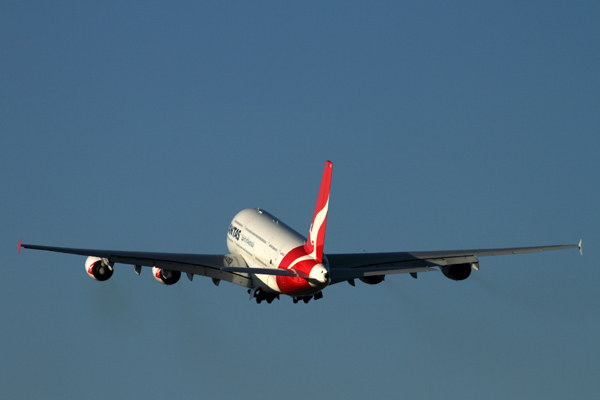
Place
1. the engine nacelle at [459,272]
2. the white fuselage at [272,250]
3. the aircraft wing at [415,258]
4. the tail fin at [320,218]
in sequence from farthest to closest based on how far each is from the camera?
the engine nacelle at [459,272] < the aircraft wing at [415,258] < the white fuselage at [272,250] < the tail fin at [320,218]

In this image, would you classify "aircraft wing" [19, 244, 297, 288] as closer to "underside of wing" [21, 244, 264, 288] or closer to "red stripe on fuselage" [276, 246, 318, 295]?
"underside of wing" [21, 244, 264, 288]

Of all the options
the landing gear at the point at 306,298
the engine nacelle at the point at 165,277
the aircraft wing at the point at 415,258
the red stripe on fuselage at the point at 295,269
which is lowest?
the red stripe on fuselage at the point at 295,269

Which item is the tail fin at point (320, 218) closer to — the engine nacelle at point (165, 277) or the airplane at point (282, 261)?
the airplane at point (282, 261)

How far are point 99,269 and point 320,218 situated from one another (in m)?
16.8

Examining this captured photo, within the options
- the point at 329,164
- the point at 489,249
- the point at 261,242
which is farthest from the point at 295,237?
the point at 489,249

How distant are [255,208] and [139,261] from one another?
625 inches

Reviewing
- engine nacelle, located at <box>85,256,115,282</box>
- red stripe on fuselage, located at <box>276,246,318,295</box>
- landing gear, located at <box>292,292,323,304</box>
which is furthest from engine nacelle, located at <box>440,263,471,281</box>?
engine nacelle, located at <box>85,256,115,282</box>

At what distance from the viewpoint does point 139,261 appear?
6481cm

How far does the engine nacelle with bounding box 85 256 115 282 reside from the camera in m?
69.8

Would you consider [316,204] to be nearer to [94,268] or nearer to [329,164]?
[329,164]

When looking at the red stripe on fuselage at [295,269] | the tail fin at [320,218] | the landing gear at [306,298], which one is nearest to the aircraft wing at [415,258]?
the landing gear at [306,298]

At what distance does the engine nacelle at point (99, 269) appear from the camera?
69812mm

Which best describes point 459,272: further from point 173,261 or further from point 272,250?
point 173,261

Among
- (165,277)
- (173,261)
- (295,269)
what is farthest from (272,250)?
(165,277)
